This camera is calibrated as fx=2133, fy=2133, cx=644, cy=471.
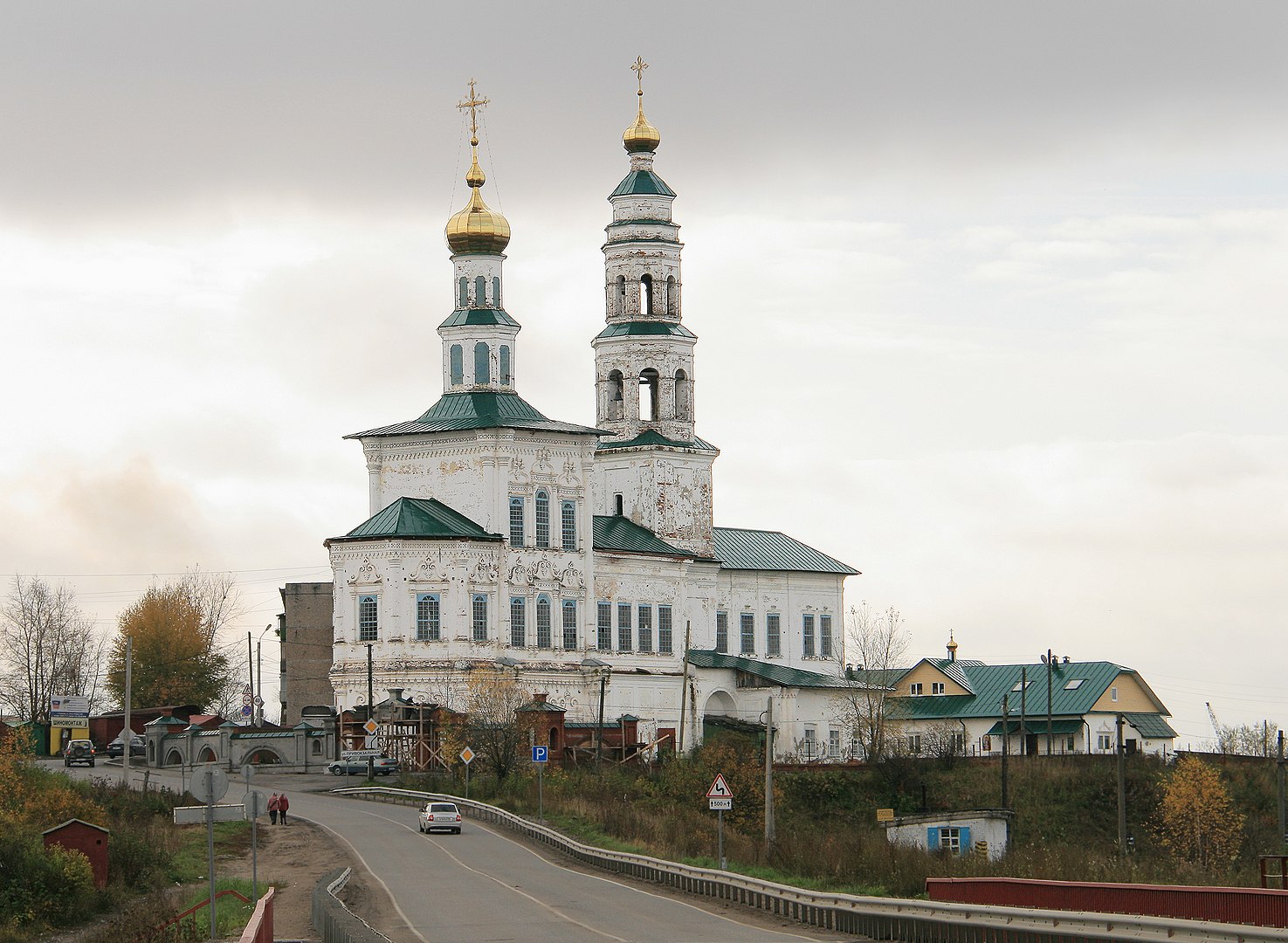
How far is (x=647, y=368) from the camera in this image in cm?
8675

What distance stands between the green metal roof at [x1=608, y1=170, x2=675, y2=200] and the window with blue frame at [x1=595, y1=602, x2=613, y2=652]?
56.7 feet

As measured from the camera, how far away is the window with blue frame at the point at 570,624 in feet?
257

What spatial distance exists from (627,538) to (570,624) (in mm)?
6096

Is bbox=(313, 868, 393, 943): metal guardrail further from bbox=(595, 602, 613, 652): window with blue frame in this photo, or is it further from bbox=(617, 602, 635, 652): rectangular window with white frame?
bbox=(617, 602, 635, 652): rectangular window with white frame

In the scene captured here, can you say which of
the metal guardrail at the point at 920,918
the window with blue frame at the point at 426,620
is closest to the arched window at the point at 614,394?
the window with blue frame at the point at 426,620

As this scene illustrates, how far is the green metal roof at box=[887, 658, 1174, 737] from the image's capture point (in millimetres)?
89562

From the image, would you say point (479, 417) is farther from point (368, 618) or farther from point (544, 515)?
point (368, 618)

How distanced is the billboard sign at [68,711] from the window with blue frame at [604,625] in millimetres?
22611

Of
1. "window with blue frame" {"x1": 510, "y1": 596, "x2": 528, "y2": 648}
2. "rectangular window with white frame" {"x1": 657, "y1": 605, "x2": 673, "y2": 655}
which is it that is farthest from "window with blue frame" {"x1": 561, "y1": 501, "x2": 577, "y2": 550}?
"rectangular window with white frame" {"x1": 657, "y1": 605, "x2": 673, "y2": 655}

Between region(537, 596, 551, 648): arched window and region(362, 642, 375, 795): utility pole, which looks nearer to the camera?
region(362, 642, 375, 795): utility pole

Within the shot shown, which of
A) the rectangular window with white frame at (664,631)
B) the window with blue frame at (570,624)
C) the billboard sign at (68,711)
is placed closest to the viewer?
the window with blue frame at (570,624)

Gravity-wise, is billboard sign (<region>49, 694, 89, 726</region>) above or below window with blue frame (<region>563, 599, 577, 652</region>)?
below

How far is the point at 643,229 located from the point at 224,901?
54.6 m

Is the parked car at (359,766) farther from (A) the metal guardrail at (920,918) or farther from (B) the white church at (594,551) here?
(A) the metal guardrail at (920,918)
